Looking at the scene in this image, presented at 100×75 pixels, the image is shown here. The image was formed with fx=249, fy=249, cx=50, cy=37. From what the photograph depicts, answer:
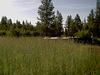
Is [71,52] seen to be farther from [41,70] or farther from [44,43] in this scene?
[41,70]

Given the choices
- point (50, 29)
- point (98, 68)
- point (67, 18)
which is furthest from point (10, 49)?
point (67, 18)

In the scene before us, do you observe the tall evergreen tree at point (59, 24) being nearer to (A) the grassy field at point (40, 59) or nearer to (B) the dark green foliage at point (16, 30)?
(B) the dark green foliage at point (16, 30)

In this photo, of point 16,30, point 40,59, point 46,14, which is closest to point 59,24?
point 46,14

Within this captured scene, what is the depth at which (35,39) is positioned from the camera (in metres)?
8.14

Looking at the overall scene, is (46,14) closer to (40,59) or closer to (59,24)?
(59,24)

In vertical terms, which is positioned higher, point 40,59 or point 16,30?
point 16,30

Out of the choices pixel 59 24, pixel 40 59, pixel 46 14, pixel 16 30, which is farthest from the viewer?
pixel 59 24

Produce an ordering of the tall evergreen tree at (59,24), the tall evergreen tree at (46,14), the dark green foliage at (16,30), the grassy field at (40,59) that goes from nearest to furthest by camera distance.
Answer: the grassy field at (40,59) → the dark green foliage at (16,30) → the tall evergreen tree at (46,14) → the tall evergreen tree at (59,24)

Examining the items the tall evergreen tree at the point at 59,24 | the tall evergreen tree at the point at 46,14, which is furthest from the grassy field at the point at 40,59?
the tall evergreen tree at the point at 59,24

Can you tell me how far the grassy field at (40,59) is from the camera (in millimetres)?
5458

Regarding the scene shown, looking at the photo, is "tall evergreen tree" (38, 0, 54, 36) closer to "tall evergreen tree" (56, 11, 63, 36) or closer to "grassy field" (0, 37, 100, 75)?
"tall evergreen tree" (56, 11, 63, 36)

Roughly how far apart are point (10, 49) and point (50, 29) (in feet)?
150

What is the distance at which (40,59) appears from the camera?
616 cm

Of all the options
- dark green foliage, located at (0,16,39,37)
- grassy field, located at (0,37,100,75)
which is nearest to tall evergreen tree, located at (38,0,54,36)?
dark green foliage, located at (0,16,39,37)
